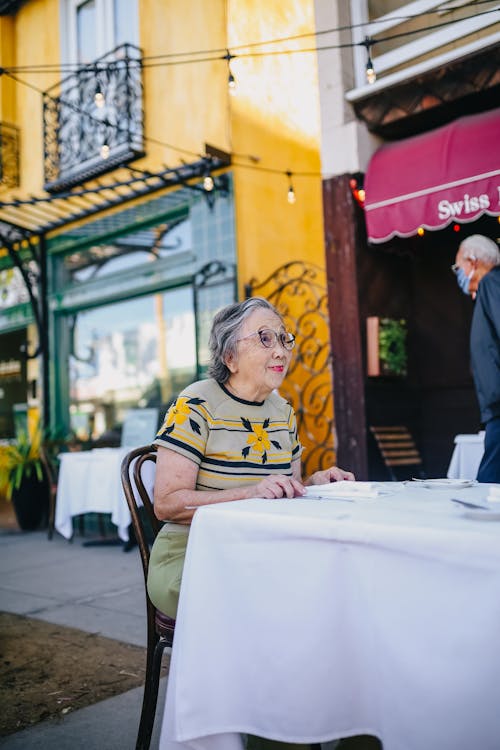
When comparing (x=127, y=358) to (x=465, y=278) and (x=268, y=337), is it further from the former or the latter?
(x=268, y=337)

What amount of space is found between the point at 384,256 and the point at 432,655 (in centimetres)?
551

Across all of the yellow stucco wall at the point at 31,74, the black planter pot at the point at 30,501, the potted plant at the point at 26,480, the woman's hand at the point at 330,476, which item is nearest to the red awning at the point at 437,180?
the woman's hand at the point at 330,476

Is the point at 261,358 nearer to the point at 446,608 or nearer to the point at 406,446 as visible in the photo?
the point at 446,608

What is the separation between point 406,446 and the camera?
6.44 metres

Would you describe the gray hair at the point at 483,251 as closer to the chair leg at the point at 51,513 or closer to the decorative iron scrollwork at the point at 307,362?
the decorative iron scrollwork at the point at 307,362

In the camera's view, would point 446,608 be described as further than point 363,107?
No

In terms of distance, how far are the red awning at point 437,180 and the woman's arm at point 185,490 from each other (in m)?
3.96

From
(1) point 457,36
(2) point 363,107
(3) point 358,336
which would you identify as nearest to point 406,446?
(3) point 358,336

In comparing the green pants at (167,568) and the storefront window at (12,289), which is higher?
the storefront window at (12,289)

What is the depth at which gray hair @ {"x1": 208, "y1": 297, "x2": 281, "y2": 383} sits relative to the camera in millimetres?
2418

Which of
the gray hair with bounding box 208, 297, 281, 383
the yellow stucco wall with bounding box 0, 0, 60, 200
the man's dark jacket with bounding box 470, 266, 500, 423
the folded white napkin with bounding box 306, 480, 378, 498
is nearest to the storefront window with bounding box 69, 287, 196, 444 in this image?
the yellow stucco wall with bounding box 0, 0, 60, 200

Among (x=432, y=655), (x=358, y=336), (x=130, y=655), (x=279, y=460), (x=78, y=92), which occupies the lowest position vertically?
(x=130, y=655)

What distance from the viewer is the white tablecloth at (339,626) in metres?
1.31

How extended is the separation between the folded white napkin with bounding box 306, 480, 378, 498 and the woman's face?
0.42 m
